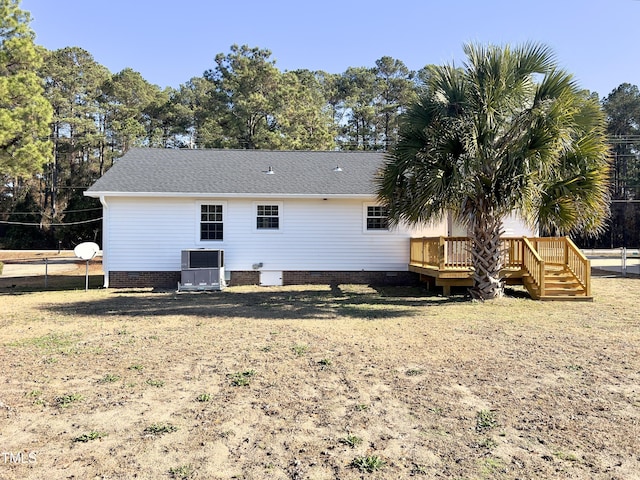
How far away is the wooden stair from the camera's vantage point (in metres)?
11.0

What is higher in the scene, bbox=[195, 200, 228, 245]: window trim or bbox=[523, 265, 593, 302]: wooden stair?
bbox=[195, 200, 228, 245]: window trim

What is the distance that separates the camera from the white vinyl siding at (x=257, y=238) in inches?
541

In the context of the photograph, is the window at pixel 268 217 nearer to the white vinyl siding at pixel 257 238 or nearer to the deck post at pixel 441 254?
the white vinyl siding at pixel 257 238

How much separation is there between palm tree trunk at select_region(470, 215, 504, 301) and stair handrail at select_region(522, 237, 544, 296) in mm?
908

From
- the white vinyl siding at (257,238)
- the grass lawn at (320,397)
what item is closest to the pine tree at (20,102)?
the white vinyl siding at (257,238)

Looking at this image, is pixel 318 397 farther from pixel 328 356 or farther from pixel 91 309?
pixel 91 309

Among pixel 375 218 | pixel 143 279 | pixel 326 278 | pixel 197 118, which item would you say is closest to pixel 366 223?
pixel 375 218

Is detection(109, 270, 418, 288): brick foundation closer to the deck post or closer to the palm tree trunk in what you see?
the deck post

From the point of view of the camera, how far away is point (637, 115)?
46719 mm

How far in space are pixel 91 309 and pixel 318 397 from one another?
291 inches

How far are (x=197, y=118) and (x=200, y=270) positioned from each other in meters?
31.1

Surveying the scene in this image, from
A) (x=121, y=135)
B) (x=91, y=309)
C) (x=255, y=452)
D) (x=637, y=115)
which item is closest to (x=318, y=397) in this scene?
(x=255, y=452)

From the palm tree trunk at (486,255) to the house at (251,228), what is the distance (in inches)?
114

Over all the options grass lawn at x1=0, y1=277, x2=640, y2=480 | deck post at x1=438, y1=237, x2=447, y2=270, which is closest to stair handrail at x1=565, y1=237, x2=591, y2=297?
grass lawn at x1=0, y1=277, x2=640, y2=480
